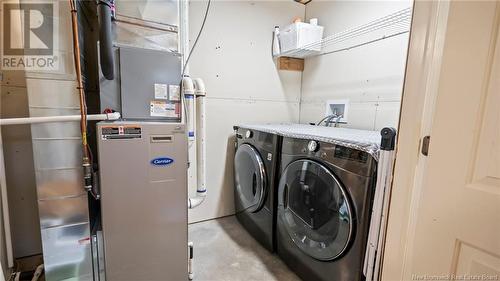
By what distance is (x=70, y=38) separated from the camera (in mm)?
1175

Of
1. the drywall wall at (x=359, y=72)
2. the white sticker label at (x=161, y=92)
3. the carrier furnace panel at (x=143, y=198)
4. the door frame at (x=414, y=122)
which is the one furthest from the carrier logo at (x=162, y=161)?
the drywall wall at (x=359, y=72)

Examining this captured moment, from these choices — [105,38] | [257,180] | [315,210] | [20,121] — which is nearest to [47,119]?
[20,121]

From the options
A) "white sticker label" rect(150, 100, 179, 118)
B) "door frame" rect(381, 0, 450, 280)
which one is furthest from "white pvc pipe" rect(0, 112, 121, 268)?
"door frame" rect(381, 0, 450, 280)

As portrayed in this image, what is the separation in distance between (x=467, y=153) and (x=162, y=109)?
4.61 feet

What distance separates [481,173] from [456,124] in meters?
0.14

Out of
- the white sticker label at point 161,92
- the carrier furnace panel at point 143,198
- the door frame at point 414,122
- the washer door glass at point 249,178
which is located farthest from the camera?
the washer door glass at point 249,178

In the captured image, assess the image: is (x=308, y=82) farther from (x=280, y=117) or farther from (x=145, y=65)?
(x=145, y=65)

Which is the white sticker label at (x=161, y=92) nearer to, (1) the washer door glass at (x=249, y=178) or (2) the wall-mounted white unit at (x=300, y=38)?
(1) the washer door glass at (x=249, y=178)

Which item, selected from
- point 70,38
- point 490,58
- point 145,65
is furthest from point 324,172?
point 70,38

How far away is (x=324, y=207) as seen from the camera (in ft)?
4.09

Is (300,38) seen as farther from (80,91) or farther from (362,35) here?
(80,91)

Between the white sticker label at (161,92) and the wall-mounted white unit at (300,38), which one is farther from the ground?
the wall-mounted white unit at (300,38)

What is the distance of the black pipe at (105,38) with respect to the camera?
112cm

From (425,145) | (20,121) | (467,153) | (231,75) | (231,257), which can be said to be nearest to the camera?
(467,153)
